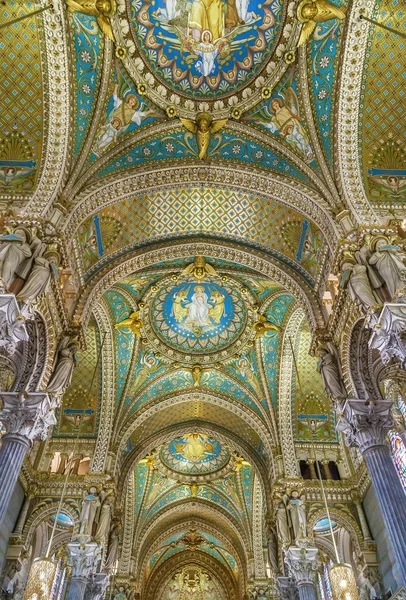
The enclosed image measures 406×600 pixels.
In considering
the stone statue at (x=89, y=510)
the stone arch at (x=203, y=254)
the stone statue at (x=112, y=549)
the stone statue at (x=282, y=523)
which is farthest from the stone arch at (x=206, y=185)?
the stone statue at (x=112, y=549)

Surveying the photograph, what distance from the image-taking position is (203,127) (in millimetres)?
10797

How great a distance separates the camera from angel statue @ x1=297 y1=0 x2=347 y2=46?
370 inches

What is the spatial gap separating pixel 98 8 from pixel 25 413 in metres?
7.69

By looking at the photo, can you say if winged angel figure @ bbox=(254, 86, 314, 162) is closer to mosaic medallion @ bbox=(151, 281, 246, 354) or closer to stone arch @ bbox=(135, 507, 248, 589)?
mosaic medallion @ bbox=(151, 281, 246, 354)

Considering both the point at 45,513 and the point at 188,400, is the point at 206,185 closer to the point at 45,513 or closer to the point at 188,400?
the point at 188,400

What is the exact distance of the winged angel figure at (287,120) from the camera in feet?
34.6

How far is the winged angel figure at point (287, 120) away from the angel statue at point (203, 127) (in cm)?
→ 95

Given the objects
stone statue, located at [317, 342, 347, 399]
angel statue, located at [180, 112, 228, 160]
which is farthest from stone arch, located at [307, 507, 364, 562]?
angel statue, located at [180, 112, 228, 160]

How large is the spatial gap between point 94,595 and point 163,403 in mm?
5926

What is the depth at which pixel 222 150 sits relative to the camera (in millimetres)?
11344

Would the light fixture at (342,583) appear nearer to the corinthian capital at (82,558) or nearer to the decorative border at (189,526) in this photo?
the corinthian capital at (82,558)

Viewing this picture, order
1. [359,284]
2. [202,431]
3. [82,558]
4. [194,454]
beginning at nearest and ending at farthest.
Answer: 1. [359,284]
2. [82,558]
3. [202,431]
4. [194,454]

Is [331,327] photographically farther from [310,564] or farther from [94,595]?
[94,595]

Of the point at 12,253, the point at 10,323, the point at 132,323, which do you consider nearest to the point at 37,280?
the point at 12,253
